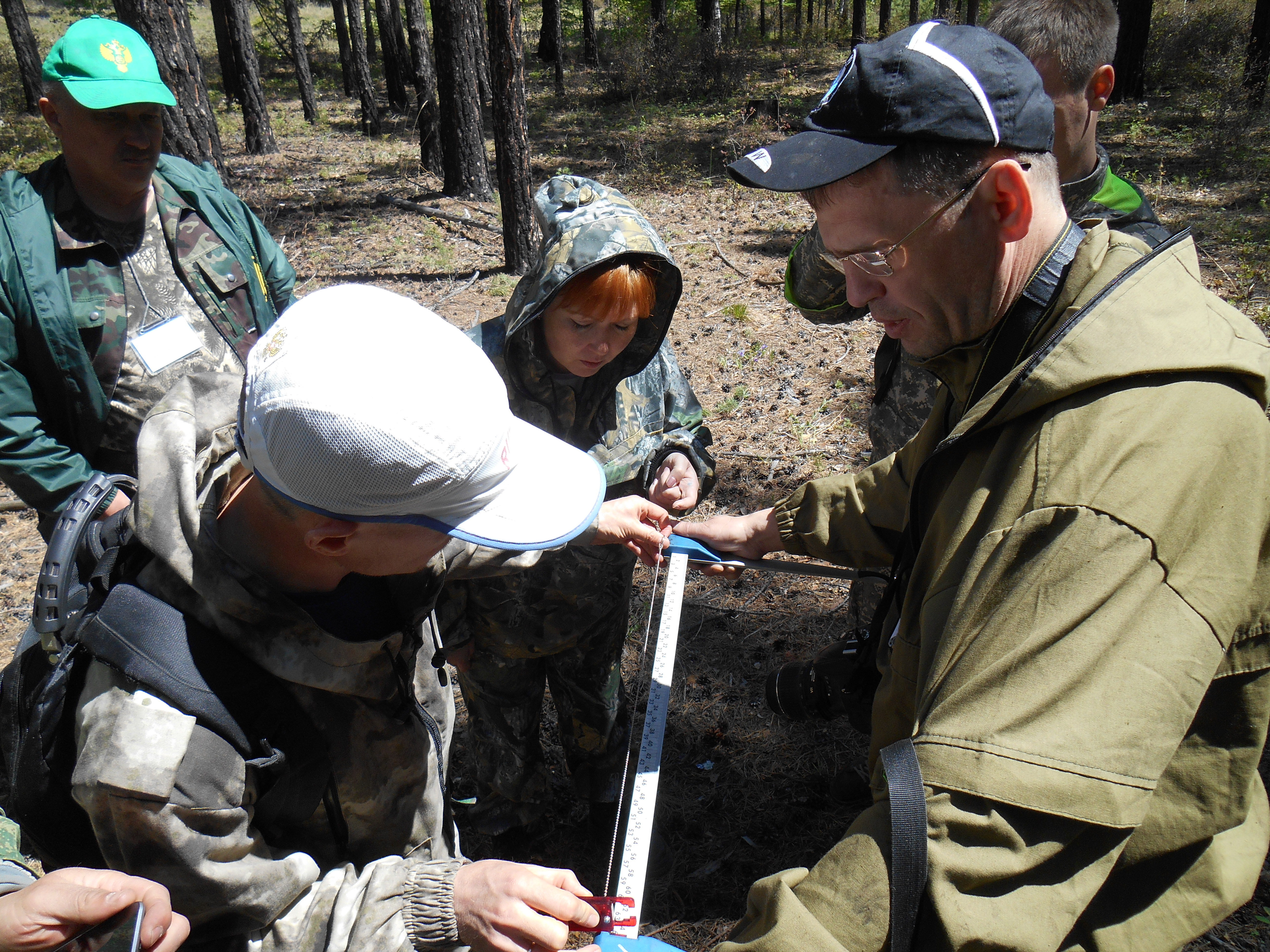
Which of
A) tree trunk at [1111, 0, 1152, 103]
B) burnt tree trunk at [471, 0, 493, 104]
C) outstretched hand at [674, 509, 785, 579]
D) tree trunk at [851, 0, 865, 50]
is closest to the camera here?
outstretched hand at [674, 509, 785, 579]

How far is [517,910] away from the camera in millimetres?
1476

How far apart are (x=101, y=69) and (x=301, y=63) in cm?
1955

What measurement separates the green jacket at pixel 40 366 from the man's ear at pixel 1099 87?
3916 mm

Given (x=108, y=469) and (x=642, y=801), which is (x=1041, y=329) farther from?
(x=108, y=469)

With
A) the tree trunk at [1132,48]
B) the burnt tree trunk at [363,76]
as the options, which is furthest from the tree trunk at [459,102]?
the tree trunk at [1132,48]

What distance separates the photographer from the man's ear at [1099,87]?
302 centimetres

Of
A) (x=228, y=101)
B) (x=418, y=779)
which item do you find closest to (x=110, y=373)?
(x=418, y=779)

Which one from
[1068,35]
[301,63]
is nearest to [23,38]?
[301,63]

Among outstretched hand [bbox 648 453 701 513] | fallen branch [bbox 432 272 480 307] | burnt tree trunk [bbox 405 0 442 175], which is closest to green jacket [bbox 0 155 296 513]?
outstretched hand [bbox 648 453 701 513]

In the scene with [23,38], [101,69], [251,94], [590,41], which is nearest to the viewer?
[101,69]

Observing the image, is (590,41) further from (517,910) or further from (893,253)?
(517,910)

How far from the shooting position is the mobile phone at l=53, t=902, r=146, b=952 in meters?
1.25

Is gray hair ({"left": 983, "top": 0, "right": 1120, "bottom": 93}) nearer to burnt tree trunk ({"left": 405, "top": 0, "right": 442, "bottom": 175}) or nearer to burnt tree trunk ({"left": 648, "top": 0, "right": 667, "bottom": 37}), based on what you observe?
burnt tree trunk ({"left": 405, "top": 0, "right": 442, "bottom": 175})

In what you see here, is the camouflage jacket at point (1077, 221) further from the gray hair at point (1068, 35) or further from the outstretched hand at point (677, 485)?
the outstretched hand at point (677, 485)
